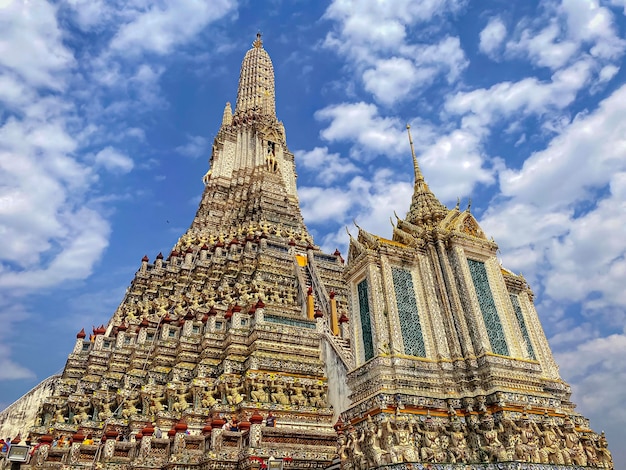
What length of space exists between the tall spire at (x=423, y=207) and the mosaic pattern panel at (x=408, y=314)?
2.34 metres

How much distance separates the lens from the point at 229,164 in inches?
1874

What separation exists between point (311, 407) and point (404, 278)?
8759 mm

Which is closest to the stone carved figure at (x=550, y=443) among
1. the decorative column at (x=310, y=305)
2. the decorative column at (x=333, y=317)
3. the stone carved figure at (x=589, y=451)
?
the stone carved figure at (x=589, y=451)

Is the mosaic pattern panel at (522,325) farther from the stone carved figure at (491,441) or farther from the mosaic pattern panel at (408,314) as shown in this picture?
the mosaic pattern panel at (408,314)

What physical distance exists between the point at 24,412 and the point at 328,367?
1910 centimetres

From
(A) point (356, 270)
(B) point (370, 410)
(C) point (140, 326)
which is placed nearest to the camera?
(B) point (370, 410)

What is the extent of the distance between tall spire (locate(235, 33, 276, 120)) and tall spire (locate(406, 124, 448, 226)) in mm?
38368

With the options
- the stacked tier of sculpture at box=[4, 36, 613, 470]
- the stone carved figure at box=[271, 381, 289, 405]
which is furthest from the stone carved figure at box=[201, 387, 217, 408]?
the stone carved figure at box=[271, 381, 289, 405]

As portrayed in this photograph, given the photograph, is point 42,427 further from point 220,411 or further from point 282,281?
point 282,281

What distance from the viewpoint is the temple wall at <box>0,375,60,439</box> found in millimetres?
26562

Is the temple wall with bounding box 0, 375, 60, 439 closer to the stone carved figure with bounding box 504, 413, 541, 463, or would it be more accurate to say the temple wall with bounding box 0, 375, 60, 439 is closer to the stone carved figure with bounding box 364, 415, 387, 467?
the stone carved figure with bounding box 364, 415, 387, 467

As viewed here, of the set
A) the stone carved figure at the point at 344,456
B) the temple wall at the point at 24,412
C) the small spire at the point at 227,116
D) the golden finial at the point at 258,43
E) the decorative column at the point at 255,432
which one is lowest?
the stone carved figure at the point at 344,456

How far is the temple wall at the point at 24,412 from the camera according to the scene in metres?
26.6

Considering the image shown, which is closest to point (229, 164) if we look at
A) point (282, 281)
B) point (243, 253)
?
point (243, 253)
